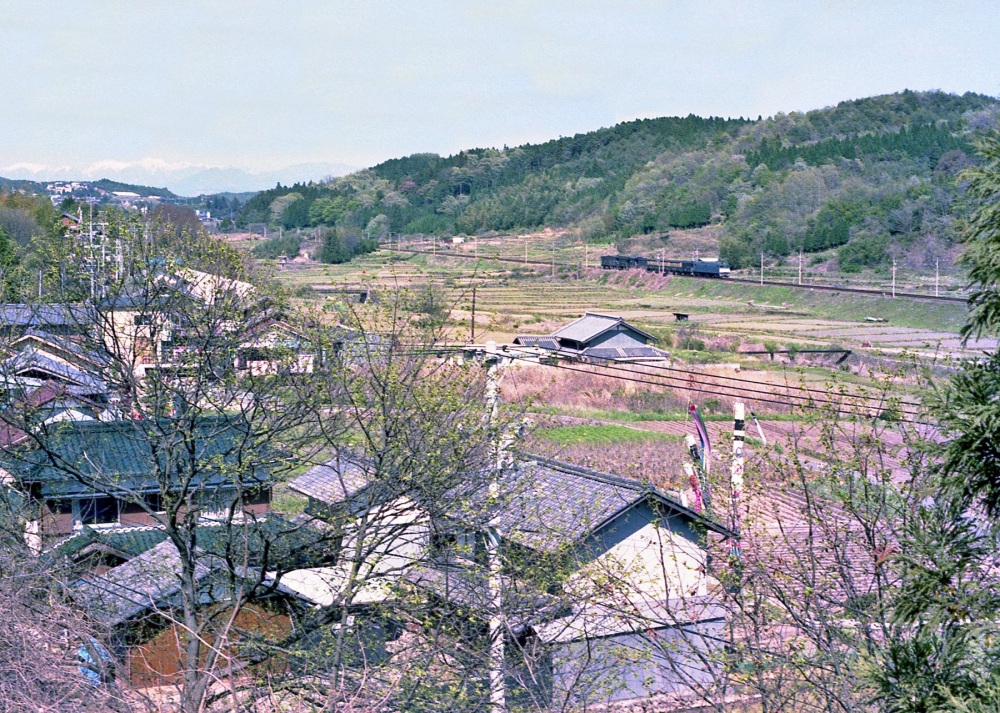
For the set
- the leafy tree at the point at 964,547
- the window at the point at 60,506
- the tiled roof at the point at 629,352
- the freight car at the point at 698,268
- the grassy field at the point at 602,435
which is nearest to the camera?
the leafy tree at the point at 964,547

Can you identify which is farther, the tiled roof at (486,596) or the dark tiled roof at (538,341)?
the dark tiled roof at (538,341)

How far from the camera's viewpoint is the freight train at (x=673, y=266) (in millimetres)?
48969

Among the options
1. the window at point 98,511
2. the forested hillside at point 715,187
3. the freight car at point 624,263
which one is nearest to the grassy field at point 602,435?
the window at point 98,511

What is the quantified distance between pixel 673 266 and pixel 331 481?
44959 millimetres

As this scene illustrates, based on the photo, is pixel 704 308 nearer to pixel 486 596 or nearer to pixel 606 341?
pixel 606 341

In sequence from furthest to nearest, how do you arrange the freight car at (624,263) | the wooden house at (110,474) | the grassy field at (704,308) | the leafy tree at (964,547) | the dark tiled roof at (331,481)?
the freight car at (624,263)
the grassy field at (704,308)
the dark tiled roof at (331,481)
the wooden house at (110,474)
the leafy tree at (964,547)

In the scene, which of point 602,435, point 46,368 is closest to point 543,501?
point 46,368

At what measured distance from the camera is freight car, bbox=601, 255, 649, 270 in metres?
55.1

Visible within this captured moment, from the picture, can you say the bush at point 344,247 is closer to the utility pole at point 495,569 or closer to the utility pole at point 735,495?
the utility pole at point 495,569

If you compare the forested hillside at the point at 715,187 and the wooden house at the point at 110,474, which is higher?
the forested hillside at the point at 715,187

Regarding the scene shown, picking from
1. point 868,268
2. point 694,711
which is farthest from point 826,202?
point 694,711

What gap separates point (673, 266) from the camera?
53438 millimetres

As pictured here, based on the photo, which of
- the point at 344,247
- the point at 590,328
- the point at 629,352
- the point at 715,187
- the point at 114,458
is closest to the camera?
the point at 114,458

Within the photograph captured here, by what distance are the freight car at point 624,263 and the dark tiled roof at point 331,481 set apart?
1726 inches
